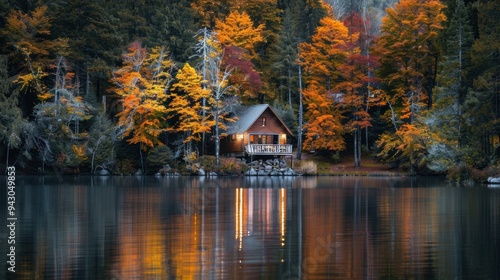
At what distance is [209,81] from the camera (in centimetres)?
6019

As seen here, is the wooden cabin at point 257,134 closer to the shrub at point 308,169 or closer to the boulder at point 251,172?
the boulder at point 251,172

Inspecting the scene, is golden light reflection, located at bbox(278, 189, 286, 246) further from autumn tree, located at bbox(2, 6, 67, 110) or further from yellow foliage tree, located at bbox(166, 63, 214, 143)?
autumn tree, located at bbox(2, 6, 67, 110)

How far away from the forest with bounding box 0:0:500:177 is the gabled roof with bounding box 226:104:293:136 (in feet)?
3.92

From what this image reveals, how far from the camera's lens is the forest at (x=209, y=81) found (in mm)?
53438

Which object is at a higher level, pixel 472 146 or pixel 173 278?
pixel 472 146

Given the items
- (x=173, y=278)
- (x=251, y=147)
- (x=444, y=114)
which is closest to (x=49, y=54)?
(x=251, y=147)

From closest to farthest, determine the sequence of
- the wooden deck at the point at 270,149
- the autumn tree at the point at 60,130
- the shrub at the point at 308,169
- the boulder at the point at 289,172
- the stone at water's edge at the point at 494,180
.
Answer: the stone at water's edge at the point at 494,180
the autumn tree at the point at 60,130
the boulder at the point at 289,172
the shrub at the point at 308,169
the wooden deck at the point at 270,149

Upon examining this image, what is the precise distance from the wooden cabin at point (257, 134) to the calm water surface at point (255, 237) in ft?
93.0

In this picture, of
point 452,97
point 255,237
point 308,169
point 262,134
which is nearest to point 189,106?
point 262,134

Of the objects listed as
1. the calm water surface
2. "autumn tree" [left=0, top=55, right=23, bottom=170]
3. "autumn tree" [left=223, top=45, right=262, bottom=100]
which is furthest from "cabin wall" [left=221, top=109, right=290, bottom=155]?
the calm water surface

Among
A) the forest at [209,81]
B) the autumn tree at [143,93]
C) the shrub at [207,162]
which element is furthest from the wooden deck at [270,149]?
the autumn tree at [143,93]

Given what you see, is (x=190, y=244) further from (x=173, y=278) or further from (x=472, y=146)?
(x=472, y=146)

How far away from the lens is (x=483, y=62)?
46.5 m

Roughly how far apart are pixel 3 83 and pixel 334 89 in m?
25.6
